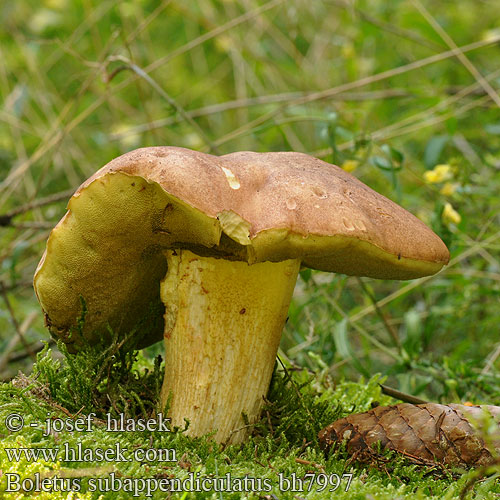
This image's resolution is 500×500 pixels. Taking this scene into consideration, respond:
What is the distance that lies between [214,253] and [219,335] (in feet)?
0.71

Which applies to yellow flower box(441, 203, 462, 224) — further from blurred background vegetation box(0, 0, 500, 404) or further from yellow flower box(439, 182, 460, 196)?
yellow flower box(439, 182, 460, 196)

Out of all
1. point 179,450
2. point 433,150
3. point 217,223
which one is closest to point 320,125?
point 433,150

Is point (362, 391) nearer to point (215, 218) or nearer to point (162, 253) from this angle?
point (162, 253)

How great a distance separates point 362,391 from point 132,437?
0.96 metres

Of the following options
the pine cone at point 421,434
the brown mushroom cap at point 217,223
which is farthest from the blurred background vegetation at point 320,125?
the brown mushroom cap at point 217,223

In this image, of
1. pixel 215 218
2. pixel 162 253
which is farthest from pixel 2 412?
pixel 215 218

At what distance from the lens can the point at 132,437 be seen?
1.28m

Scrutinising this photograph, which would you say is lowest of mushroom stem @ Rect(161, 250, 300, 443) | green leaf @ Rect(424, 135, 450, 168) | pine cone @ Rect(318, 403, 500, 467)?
pine cone @ Rect(318, 403, 500, 467)

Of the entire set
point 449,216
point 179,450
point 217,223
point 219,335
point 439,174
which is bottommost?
point 179,450

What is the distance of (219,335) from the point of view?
139cm

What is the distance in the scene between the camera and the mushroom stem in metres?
1.38

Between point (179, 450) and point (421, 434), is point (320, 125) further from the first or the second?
point (179, 450)

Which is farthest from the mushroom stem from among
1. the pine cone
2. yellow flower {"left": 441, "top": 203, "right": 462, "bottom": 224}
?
yellow flower {"left": 441, "top": 203, "right": 462, "bottom": 224}

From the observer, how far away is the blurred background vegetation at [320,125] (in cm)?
230
